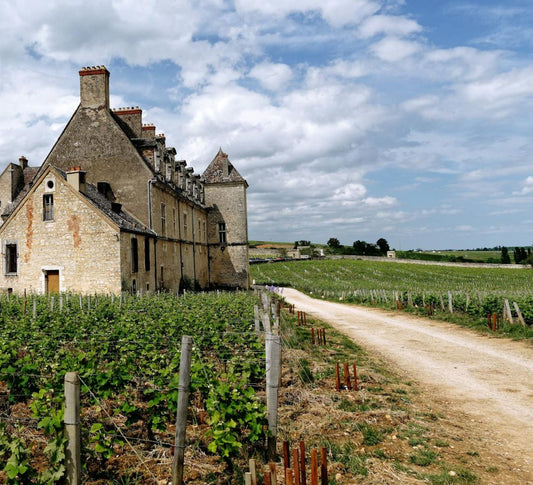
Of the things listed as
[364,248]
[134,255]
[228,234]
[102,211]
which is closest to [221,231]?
[228,234]

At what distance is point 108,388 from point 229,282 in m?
33.0

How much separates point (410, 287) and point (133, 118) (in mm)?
30655

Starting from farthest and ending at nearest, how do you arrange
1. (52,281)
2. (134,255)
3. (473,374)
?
1. (134,255)
2. (52,281)
3. (473,374)

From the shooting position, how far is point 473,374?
10.1 m

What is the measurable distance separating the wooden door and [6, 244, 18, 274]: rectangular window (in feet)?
6.74

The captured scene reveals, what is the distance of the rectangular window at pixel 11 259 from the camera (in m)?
22.0

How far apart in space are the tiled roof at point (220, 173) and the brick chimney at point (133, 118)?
11995 mm

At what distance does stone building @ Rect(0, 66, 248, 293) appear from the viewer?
68.6ft

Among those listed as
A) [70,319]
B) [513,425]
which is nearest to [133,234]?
[70,319]

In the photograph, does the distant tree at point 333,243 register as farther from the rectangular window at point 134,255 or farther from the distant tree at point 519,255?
the rectangular window at point 134,255

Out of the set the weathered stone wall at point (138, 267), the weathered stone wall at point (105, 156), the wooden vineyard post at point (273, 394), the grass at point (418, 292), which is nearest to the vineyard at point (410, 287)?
the grass at point (418, 292)

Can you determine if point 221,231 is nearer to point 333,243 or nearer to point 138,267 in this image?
point 138,267

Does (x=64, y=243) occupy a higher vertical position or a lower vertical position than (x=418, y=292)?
higher

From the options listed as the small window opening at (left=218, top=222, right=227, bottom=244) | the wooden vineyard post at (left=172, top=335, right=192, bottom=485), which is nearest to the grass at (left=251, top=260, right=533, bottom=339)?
the small window opening at (left=218, top=222, right=227, bottom=244)
